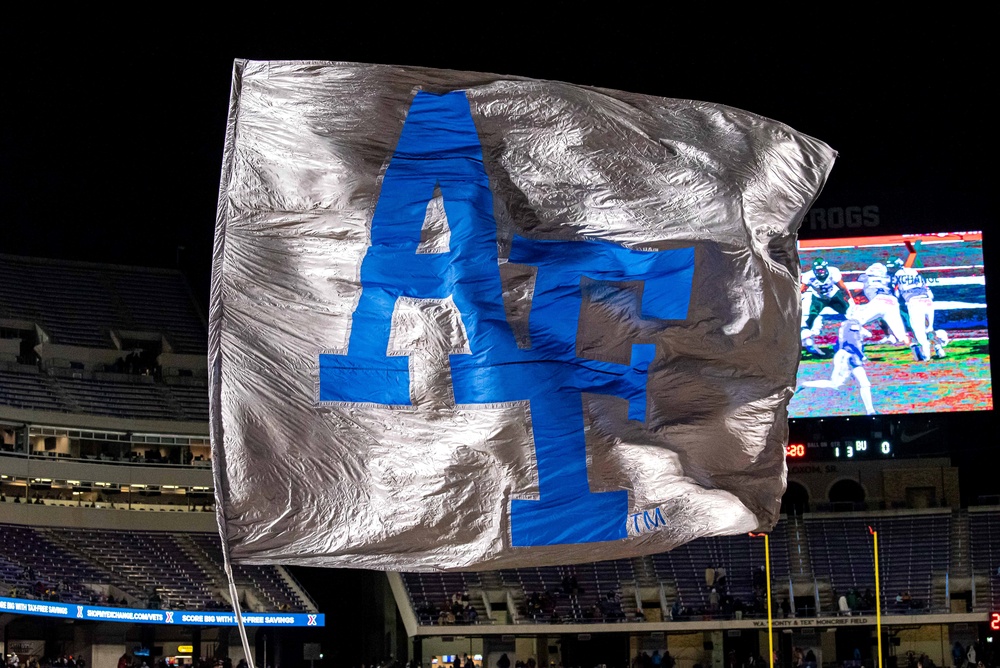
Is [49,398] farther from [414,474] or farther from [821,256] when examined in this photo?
[414,474]

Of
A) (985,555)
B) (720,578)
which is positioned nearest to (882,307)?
(985,555)

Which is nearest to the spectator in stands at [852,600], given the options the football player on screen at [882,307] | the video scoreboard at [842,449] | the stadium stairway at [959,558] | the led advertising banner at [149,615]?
the stadium stairway at [959,558]

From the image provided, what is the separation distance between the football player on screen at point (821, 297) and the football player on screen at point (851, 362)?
17.4 inches

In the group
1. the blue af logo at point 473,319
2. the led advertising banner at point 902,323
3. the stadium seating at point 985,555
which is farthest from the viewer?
the stadium seating at point 985,555

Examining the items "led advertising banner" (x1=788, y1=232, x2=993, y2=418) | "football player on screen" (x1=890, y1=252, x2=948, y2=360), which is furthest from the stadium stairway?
"football player on screen" (x1=890, y1=252, x2=948, y2=360)

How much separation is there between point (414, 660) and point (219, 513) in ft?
110

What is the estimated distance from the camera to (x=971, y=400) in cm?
3872

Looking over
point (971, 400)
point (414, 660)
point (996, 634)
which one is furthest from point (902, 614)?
point (414, 660)

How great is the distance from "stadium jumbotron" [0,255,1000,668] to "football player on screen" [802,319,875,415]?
2.33 metres

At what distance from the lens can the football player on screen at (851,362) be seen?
126 feet

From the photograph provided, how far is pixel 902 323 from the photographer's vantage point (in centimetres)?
3856

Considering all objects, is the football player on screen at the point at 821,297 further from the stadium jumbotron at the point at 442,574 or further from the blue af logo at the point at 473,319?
the blue af logo at the point at 473,319

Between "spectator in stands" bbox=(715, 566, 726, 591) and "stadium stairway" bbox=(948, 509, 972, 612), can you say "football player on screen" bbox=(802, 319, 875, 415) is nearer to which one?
"stadium stairway" bbox=(948, 509, 972, 612)

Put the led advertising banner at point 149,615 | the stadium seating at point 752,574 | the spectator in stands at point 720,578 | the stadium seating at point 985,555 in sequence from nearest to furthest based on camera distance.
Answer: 1. the led advertising banner at point 149,615
2. the stadium seating at point 985,555
3. the stadium seating at point 752,574
4. the spectator in stands at point 720,578
